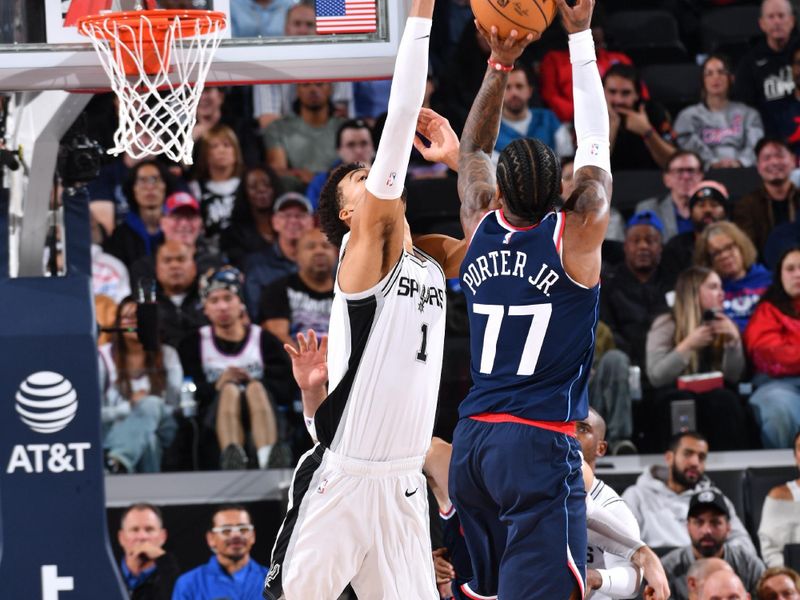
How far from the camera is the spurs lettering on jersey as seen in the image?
4.96 metres

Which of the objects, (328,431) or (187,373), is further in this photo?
(187,373)

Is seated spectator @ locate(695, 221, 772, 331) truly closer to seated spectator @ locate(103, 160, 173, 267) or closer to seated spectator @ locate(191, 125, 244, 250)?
seated spectator @ locate(191, 125, 244, 250)

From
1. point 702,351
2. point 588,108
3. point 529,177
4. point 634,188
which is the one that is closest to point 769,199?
point 634,188

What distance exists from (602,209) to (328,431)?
1.31 metres

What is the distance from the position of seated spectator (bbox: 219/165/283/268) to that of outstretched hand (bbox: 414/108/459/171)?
176 inches

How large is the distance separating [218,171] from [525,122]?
7.99ft

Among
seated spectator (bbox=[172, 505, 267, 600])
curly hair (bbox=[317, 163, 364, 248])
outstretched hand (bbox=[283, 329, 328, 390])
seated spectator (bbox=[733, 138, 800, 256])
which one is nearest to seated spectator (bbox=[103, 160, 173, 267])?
seated spectator (bbox=[172, 505, 267, 600])

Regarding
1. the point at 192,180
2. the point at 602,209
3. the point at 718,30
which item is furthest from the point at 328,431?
the point at 718,30

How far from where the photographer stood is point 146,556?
838 centimetres

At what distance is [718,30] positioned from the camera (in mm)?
12859

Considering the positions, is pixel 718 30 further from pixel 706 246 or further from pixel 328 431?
pixel 328 431

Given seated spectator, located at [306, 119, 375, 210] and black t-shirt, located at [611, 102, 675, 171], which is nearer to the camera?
seated spectator, located at [306, 119, 375, 210]

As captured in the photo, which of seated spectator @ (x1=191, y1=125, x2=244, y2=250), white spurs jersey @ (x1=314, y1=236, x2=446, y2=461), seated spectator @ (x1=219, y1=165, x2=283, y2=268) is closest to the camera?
white spurs jersey @ (x1=314, y1=236, x2=446, y2=461)

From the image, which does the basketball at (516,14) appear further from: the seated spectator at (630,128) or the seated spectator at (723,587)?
the seated spectator at (630,128)
